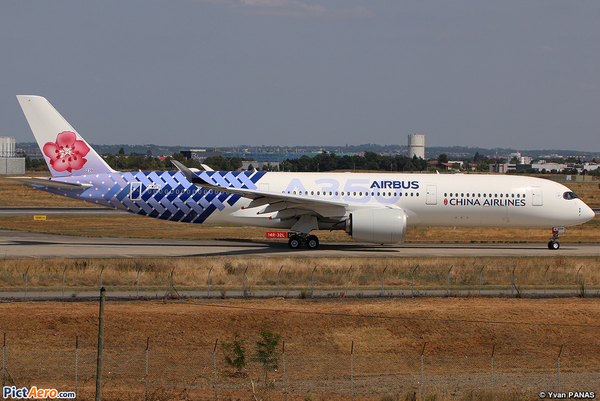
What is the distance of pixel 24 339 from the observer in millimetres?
19844

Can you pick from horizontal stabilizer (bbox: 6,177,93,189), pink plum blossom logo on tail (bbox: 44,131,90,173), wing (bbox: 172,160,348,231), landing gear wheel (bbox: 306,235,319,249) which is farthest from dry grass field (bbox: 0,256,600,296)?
pink plum blossom logo on tail (bbox: 44,131,90,173)

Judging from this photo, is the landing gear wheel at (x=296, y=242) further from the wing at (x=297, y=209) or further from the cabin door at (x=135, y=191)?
the cabin door at (x=135, y=191)

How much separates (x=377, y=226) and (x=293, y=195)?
5721 mm

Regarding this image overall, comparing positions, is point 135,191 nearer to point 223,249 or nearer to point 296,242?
point 223,249

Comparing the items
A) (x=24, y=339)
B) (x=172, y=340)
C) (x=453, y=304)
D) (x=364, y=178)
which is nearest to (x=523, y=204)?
(x=364, y=178)

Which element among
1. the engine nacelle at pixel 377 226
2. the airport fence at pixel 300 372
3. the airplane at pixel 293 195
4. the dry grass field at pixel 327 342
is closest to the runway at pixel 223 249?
the engine nacelle at pixel 377 226

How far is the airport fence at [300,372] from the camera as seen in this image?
16.4m

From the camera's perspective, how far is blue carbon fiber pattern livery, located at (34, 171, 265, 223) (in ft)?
118

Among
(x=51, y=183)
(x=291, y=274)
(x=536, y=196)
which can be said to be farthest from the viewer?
(x=536, y=196)

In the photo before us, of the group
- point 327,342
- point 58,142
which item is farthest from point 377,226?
point 58,142

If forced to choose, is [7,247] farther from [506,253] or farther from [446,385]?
[506,253]

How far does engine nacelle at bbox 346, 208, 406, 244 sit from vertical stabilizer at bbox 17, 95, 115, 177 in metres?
16.1

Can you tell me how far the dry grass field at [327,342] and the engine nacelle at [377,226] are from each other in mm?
8984

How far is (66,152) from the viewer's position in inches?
1442
